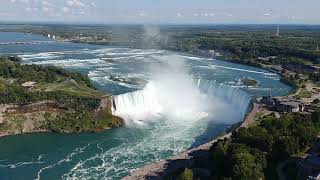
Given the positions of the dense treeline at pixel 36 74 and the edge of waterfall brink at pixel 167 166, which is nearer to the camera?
the edge of waterfall brink at pixel 167 166

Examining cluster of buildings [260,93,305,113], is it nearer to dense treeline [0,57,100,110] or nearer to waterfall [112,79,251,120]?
waterfall [112,79,251,120]

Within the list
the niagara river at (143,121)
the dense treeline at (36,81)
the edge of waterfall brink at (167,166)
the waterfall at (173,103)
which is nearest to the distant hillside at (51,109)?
the dense treeline at (36,81)

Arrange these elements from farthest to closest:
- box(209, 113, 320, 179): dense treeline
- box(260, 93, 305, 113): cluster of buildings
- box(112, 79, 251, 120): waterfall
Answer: box(112, 79, 251, 120): waterfall < box(260, 93, 305, 113): cluster of buildings < box(209, 113, 320, 179): dense treeline

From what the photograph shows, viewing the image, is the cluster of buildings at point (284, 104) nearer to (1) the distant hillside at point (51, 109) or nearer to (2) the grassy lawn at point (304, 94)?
(2) the grassy lawn at point (304, 94)

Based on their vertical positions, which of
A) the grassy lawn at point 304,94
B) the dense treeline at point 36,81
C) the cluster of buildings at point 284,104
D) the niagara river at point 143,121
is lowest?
the niagara river at point 143,121

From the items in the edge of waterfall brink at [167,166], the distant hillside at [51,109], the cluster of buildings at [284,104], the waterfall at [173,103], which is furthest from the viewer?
the waterfall at [173,103]

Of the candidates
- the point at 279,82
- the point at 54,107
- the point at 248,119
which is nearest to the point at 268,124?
the point at 248,119

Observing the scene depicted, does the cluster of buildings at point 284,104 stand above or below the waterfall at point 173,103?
above

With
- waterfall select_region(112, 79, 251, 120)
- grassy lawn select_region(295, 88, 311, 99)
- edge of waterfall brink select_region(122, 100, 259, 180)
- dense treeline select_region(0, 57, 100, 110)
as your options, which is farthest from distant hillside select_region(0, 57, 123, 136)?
grassy lawn select_region(295, 88, 311, 99)
